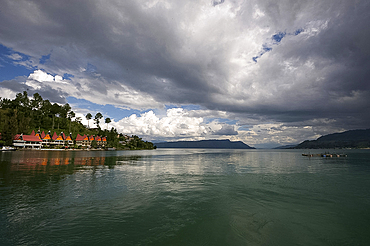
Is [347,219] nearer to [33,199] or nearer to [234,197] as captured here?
[234,197]

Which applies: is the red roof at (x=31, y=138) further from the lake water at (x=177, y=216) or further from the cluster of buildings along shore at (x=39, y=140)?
the lake water at (x=177, y=216)

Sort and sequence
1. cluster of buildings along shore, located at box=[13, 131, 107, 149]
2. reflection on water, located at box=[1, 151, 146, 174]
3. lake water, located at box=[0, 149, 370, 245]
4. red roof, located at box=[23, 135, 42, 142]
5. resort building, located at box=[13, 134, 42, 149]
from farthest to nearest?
1. red roof, located at box=[23, 135, 42, 142]
2. cluster of buildings along shore, located at box=[13, 131, 107, 149]
3. resort building, located at box=[13, 134, 42, 149]
4. reflection on water, located at box=[1, 151, 146, 174]
5. lake water, located at box=[0, 149, 370, 245]

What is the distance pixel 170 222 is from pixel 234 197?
11656mm

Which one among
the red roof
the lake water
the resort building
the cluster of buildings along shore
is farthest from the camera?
the red roof

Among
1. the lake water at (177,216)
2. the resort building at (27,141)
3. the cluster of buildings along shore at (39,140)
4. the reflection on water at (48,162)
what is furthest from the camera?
→ the cluster of buildings along shore at (39,140)

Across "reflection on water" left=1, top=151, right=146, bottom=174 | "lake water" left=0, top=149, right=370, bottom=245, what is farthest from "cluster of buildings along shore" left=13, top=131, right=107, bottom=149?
"lake water" left=0, top=149, right=370, bottom=245

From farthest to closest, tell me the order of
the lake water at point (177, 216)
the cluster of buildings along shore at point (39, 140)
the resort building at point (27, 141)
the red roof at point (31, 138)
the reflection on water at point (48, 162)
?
the red roof at point (31, 138)
the cluster of buildings along shore at point (39, 140)
the resort building at point (27, 141)
the reflection on water at point (48, 162)
the lake water at point (177, 216)

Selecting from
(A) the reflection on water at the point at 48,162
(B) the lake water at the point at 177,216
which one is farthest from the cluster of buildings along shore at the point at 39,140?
(B) the lake water at the point at 177,216

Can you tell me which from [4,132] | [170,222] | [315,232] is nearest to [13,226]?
[170,222]

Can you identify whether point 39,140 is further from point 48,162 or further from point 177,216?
point 177,216

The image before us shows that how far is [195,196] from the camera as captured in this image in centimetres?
2445

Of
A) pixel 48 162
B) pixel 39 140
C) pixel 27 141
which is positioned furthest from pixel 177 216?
pixel 39 140

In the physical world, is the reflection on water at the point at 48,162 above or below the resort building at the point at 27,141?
below

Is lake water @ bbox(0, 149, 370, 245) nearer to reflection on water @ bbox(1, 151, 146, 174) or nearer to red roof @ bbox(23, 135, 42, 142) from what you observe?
reflection on water @ bbox(1, 151, 146, 174)
